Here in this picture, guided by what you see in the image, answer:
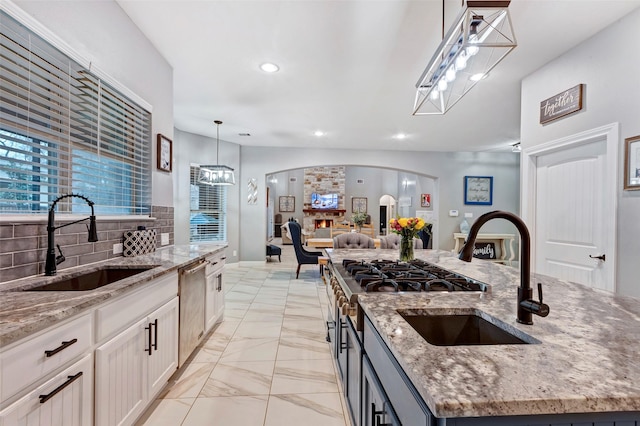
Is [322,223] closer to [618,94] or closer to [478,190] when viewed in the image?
[478,190]

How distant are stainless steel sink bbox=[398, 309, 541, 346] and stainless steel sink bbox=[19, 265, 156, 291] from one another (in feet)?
5.62

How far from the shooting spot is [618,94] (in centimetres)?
227

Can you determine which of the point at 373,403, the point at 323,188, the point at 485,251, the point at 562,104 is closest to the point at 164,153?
the point at 373,403

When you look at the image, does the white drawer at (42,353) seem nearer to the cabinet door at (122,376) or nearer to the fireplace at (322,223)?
the cabinet door at (122,376)

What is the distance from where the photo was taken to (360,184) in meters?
14.2

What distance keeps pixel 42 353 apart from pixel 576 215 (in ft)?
11.9

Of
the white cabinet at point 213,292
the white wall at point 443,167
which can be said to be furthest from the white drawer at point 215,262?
the white wall at point 443,167

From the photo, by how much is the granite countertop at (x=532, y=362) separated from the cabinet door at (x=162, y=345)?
4.33 ft

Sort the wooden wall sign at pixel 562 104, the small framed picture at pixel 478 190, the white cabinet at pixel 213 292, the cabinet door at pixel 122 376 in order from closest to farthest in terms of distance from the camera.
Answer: the cabinet door at pixel 122 376 → the wooden wall sign at pixel 562 104 → the white cabinet at pixel 213 292 → the small framed picture at pixel 478 190

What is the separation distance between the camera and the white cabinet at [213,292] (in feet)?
9.14

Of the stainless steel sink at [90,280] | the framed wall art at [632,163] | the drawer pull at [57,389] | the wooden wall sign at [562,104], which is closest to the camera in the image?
the drawer pull at [57,389]

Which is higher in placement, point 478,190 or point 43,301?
point 478,190

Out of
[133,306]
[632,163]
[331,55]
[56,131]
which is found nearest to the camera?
[133,306]

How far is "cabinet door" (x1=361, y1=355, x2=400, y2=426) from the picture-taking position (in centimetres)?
90
